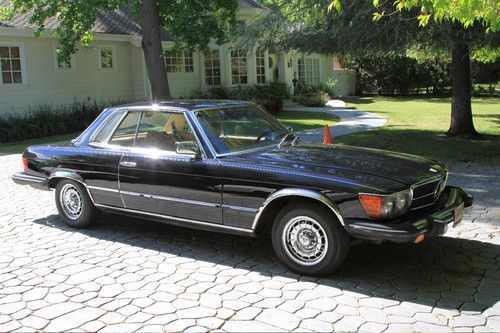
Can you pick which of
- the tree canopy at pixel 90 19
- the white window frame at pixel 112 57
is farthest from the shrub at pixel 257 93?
the tree canopy at pixel 90 19

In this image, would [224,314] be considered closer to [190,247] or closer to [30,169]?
[190,247]

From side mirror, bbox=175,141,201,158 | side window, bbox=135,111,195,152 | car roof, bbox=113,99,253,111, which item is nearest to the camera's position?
side mirror, bbox=175,141,201,158

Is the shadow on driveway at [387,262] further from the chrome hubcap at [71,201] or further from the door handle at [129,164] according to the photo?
the door handle at [129,164]

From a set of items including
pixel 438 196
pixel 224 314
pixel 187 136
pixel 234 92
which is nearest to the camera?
pixel 224 314

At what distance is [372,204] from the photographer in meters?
4.42

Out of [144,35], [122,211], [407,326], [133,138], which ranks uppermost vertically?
[144,35]

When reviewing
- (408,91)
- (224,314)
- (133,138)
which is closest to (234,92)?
(408,91)

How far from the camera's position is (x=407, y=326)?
385 cm

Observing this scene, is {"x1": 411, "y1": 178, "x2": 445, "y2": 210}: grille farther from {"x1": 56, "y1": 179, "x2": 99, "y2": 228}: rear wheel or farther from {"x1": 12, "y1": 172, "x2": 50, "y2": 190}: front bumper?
{"x1": 12, "y1": 172, "x2": 50, "y2": 190}: front bumper

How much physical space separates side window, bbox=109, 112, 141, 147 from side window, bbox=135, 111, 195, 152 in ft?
0.31

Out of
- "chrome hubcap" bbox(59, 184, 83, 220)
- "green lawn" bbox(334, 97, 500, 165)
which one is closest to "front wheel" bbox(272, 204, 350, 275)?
"chrome hubcap" bbox(59, 184, 83, 220)

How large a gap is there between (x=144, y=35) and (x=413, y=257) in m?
12.1

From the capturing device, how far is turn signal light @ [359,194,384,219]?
4398mm

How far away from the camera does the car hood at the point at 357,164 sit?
464 centimetres
